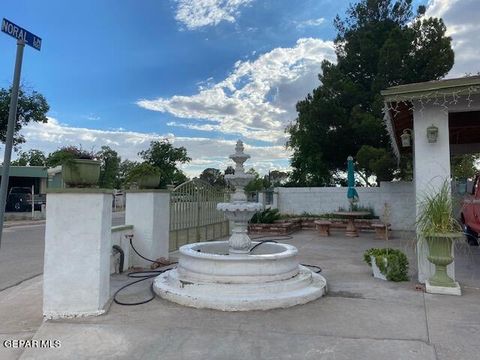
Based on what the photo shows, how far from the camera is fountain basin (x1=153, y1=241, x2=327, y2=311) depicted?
4.66 meters

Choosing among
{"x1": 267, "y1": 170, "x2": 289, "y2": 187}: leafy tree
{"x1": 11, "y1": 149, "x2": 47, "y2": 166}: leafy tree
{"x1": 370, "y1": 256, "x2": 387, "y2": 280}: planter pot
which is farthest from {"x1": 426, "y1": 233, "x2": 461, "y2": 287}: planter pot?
{"x1": 11, "y1": 149, "x2": 47, "y2": 166}: leafy tree

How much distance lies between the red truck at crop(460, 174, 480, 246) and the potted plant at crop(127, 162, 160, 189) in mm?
6768

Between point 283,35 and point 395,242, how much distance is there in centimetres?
768

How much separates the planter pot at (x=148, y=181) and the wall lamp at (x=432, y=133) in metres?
4.68

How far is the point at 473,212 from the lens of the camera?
9492mm

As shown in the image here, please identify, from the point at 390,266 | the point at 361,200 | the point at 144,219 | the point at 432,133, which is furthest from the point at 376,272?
the point at 361,200

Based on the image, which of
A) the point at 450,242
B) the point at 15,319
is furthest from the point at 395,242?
the point at 15,319

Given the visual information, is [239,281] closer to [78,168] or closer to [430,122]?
[78,168]

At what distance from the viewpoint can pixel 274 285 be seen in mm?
4957

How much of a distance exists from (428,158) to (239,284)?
355 centimetres

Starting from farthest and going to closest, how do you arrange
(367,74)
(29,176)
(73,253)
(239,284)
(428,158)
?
(29,176) < (367,74) < (428,158) < (239,284) < (73,253)

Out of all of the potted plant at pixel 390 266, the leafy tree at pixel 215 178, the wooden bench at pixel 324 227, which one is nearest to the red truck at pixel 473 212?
the potted plant at pixel 390 266

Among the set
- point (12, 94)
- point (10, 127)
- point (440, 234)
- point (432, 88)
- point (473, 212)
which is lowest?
point (440, 234)

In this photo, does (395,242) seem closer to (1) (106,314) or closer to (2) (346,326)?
(2) (346,326)
